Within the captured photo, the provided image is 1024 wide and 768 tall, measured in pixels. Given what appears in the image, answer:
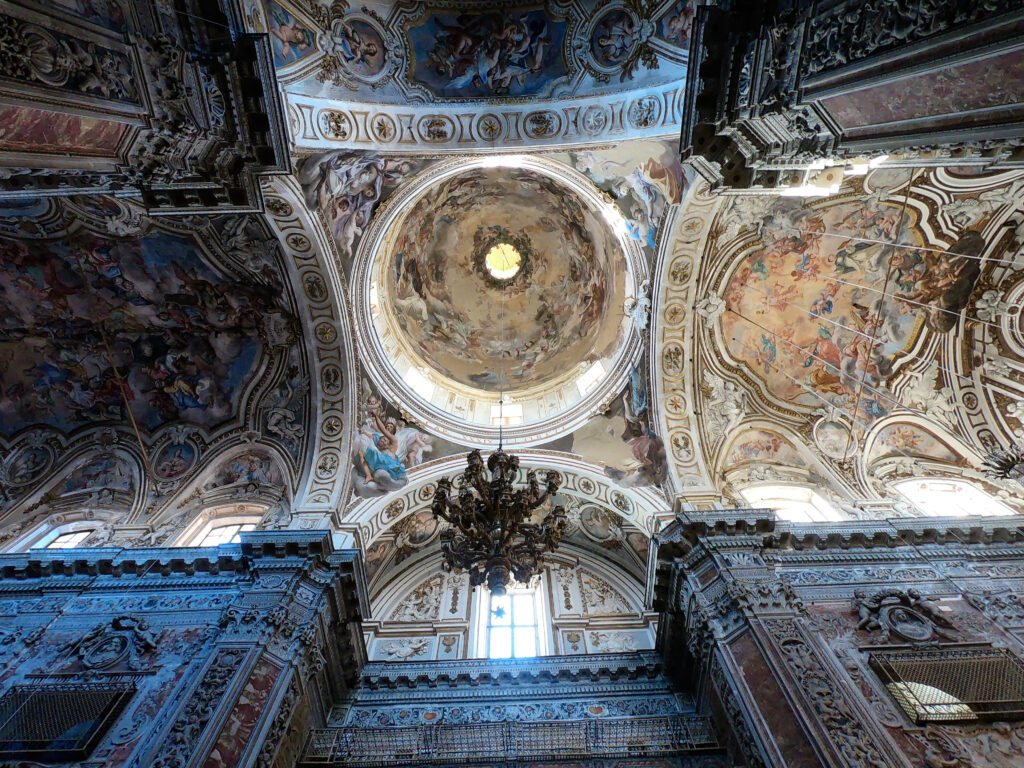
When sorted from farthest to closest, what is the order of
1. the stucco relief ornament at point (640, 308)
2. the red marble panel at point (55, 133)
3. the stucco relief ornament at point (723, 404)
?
the stucco relief ornament at point (723, 404) → the stucco relief ornament at point (640, 308) → the red marble panel at point (55, 133)

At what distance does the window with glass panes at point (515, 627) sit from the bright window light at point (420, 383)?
19.1 feet

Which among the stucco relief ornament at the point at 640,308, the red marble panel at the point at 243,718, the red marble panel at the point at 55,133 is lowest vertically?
the red marble panel at the point at 243,718

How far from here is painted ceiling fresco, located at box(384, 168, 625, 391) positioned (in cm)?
1544

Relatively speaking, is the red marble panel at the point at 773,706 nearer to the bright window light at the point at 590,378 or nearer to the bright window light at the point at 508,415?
the bright window light at the point at 590,378

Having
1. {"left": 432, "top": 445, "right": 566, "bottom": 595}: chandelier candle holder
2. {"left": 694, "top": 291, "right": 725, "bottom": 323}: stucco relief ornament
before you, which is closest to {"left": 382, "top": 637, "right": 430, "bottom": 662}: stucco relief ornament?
{"left": 432, "top": 445, "right": 566, "bottom": 595}: chandelier candle holder

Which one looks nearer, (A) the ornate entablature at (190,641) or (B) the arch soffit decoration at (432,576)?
(A) the ornate entablature at (190,641)

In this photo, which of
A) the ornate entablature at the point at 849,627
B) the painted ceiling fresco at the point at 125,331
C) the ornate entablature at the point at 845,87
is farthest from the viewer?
the painted ceiling fresco at the point at 125,331

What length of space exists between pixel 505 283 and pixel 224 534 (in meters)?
11.1

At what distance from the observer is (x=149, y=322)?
41.6ft

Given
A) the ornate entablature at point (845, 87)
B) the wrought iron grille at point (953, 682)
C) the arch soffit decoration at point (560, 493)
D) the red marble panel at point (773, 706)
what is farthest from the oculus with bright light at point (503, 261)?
the wrought iron grille at point (953, 682)

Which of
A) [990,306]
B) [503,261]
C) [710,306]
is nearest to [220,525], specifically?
[503,261]

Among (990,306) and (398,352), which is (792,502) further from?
(398,352)

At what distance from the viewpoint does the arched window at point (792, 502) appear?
11406mm

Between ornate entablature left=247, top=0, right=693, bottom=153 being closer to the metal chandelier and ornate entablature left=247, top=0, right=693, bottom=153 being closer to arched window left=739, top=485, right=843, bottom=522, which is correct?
the metal chandelier
